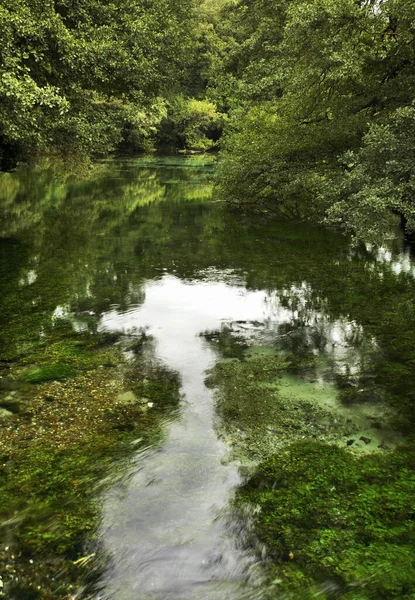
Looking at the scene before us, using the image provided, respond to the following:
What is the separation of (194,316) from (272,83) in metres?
8.10

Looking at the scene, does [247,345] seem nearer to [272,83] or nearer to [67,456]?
[67,456]

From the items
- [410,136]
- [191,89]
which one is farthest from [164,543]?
[191,89]

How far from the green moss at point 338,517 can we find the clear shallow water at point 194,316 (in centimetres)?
36

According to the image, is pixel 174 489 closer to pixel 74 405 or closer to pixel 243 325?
pixel 74 405

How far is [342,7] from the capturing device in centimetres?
1161

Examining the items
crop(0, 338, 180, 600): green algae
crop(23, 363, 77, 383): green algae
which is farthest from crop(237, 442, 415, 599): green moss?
crop(23, 363, 77, 383): green algae

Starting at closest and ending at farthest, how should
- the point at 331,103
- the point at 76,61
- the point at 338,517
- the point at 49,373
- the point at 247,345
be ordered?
1. the point at 338,517
2. the point at 49,373
3. the point at 247,345
4. the point at 76,61
5. the point at 331,103

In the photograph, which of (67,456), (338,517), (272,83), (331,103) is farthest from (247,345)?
(331,103)

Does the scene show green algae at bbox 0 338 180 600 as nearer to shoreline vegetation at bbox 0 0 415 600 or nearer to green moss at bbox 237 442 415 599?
shoreline vegetation at bbox 0 0 415 600

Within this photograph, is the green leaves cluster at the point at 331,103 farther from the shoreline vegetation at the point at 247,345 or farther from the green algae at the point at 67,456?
the green algae at the point at 67,456

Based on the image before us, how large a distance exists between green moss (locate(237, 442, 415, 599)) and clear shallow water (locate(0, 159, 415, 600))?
0.36 meters

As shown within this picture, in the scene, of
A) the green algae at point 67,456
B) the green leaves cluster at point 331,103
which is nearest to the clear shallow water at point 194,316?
the green algae at point 67,456

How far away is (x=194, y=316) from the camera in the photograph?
10.6 metres

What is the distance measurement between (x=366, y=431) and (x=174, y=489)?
8.93 ft
